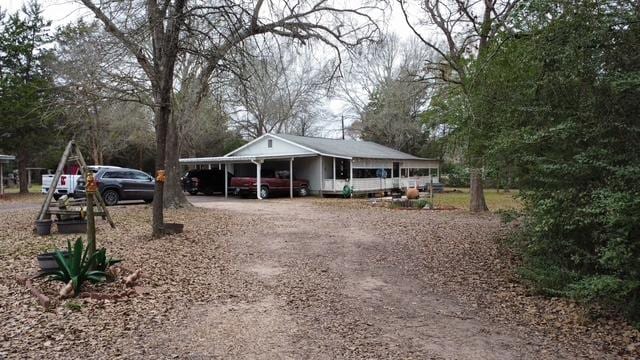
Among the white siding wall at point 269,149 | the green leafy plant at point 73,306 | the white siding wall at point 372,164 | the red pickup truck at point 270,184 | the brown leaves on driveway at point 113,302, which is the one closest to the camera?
the brown leaves on driveway at point 113,302

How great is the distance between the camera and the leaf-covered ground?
14.1ft

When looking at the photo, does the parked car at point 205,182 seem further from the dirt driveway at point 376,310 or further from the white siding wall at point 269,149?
the dirt driveway at point 376,310

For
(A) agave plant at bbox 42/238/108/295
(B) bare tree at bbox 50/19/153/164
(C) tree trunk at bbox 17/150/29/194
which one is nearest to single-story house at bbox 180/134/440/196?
(B) bare tree at bbox 50/19/153/164

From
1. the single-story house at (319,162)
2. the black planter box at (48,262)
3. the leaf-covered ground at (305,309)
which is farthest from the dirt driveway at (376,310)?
the single-story house at (319,162)

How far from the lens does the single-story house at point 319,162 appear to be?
26297mm

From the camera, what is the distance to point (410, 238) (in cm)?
1102

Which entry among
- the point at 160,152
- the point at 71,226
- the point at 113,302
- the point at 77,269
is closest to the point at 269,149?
the point at 71,226

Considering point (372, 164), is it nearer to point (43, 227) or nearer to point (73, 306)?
point (43, 227)

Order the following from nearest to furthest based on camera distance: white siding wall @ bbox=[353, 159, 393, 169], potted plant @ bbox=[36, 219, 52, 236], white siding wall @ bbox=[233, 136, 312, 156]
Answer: potted plant @ bbox=[36, 219, 52, 236]
white siding wall @ bbox=[233, 136, 312, 156]
white siding wall @ bbox=[353, 159, 393, 169]

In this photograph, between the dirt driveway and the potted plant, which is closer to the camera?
the dirt driveway

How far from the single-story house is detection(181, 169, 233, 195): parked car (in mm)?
801

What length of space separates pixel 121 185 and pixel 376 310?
15.9 meters

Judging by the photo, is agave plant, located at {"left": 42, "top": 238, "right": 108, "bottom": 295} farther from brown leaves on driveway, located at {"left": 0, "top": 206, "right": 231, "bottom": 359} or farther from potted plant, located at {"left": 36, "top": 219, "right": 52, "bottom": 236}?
potted plant, located at {"left": 36, "top": 219, "right": 52, "bottom": 236}

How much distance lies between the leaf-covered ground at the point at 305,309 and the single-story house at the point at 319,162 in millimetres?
15936
